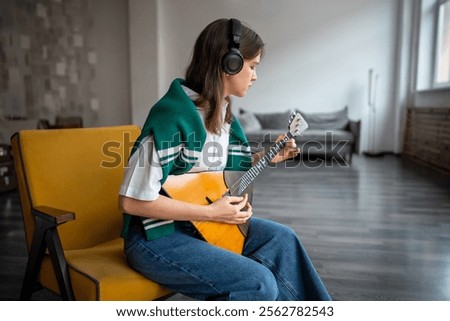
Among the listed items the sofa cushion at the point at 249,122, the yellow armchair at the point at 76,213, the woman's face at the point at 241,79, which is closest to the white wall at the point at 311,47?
the sofa cushion at the point at 249,122

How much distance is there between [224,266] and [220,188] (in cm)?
25

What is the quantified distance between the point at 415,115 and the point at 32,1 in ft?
19.5

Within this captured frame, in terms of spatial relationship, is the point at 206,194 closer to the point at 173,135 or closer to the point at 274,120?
the point at 173,135

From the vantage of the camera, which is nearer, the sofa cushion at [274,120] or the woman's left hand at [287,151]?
the woman's left hand at [287,151]

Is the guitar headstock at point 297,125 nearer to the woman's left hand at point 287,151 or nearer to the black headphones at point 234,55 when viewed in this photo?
the woman's left hand at point 287,151

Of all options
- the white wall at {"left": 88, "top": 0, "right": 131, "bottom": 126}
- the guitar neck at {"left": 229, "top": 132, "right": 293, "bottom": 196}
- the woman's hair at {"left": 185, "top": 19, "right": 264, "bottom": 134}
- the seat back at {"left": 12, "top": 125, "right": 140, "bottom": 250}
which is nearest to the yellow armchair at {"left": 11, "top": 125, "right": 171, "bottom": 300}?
the seat back at {"left": 12, "top": 125, "right": 140, "bottom": 250}

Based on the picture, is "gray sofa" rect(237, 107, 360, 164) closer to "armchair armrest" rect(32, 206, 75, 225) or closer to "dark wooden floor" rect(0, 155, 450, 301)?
"dark wooden floor" rect(0, 155, 450, 301)

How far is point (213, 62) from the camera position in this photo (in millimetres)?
1082

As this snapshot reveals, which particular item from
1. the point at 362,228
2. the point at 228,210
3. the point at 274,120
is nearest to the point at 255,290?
the point at 228,210

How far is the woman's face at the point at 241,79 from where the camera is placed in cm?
111

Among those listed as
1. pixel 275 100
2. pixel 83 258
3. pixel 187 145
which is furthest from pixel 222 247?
pixel 275 100

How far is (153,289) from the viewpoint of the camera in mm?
1120

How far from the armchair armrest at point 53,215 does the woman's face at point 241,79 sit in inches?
22.8
